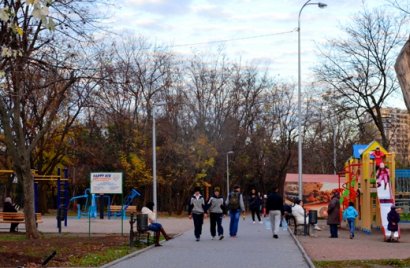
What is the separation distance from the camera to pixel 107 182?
24.8m

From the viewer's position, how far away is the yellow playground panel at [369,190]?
25875mm

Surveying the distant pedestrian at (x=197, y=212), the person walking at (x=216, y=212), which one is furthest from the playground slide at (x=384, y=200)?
the distant pedestrian at (x=197, y=212)

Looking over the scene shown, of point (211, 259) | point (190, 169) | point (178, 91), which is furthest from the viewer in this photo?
point (178, 91)

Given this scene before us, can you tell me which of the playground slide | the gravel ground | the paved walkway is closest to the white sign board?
the paved walkway

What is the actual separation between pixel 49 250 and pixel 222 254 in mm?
4489

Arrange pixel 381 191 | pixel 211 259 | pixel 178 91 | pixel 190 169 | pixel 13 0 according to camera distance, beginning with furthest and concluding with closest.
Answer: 1. pixel 178 91
2. pixel 190 169
3. pixel 381 191
4. pixel 13 0
5. pixel 211 259

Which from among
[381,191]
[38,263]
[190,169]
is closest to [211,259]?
[38,263]

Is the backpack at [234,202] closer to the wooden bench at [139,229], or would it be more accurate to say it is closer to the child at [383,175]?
the wooden bench at [139,229]

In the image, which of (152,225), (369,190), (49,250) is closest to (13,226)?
(152,225)

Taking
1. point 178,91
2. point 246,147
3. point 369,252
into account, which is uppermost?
point 178,91

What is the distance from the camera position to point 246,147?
68438 millimetres

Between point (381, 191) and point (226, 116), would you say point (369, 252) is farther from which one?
point (226, 116)

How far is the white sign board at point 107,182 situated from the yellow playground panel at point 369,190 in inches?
382

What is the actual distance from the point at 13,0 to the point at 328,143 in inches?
2024
